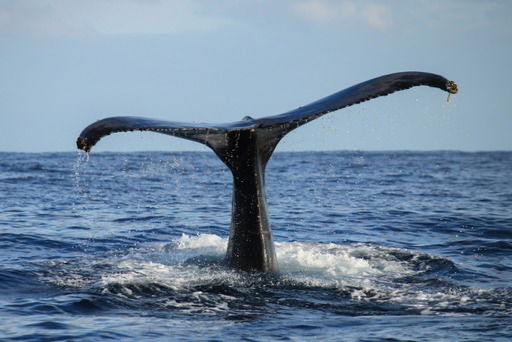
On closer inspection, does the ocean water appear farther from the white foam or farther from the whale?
the whale

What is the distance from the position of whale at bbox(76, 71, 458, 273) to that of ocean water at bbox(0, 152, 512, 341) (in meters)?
0.26

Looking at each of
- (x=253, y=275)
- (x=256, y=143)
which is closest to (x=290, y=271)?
(x=253, y=275)

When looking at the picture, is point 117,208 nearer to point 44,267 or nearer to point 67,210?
point 67,210

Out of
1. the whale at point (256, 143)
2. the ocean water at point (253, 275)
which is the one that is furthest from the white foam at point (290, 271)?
the whale at point (256, 143)

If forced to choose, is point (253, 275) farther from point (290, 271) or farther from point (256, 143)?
point (256, 143)

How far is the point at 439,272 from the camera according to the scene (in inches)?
358

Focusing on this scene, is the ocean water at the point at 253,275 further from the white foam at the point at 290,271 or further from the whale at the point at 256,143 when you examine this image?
the whale at the point at 256,143

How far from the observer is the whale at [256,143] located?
710cm

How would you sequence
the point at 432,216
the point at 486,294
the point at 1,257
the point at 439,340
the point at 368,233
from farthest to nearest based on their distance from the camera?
the point at 432,216, the point at 368,233, the point at 1,257, the point at 486,294, the point at 439,340

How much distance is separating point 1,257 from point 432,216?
959 cm

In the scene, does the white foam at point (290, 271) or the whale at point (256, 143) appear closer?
the whale at point (256, 143)

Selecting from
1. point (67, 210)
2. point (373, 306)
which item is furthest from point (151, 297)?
point (67, 210)

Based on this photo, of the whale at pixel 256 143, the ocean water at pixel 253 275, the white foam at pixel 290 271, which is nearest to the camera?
the ocean water at pixel 253 275

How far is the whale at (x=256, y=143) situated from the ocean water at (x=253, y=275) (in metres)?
0.26
